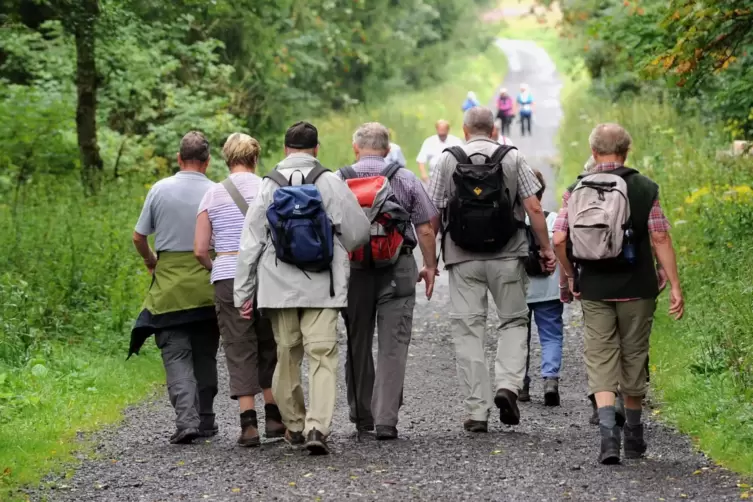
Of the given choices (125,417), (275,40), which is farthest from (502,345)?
(275,40)

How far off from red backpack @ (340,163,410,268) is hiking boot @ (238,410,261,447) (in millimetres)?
1186

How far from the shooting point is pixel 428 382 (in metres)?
10.5

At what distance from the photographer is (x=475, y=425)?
8.11 meters

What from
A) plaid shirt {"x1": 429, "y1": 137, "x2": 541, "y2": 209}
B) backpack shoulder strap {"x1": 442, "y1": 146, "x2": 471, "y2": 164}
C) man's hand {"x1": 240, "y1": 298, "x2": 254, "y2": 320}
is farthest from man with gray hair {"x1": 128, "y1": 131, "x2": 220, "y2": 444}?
backpack shoulder strap {"x1": 442, "y1": 146, "x2": 471, "y2": 164}

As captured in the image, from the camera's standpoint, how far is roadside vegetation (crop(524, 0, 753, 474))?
8.20 metres

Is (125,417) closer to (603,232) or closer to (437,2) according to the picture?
(603,232)

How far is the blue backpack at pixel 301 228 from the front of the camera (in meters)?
7.29

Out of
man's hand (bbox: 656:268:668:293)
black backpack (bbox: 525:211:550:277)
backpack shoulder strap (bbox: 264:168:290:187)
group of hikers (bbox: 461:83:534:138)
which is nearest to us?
man's hand (bbox: 656:268:668:293)

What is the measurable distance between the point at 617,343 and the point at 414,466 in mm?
1376

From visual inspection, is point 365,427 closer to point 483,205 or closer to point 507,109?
point 483,205

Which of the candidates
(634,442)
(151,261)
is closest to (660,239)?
(634,442)

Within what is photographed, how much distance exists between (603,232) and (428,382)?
3.81m

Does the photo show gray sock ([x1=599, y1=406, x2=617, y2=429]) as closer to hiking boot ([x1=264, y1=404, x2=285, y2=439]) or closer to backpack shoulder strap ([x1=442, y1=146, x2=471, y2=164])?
backpack shoulder strap ([x1=442, y1=146, x2=471, y2=164])

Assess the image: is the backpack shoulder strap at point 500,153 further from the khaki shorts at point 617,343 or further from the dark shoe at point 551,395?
the dark shoe at point 551,395
